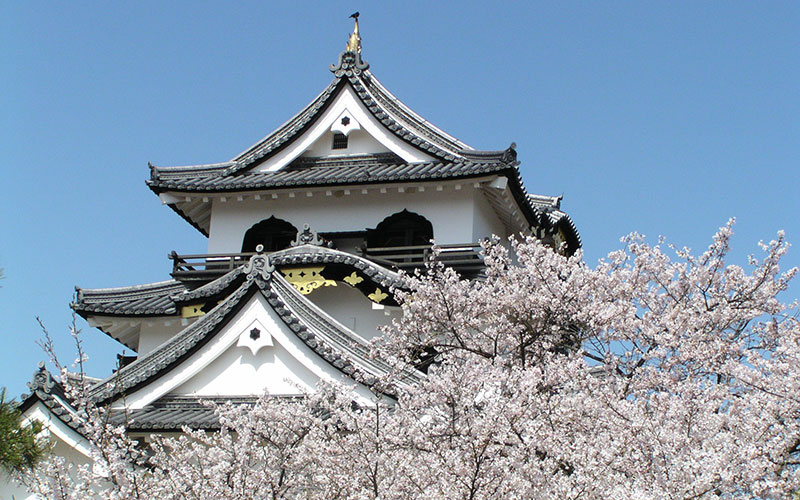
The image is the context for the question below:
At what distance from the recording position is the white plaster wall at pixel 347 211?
57.4ft

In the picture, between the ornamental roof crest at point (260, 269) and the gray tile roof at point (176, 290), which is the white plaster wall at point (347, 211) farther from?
the ornamental roof crest at point (260, 269)

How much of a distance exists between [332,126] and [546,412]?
10938mm

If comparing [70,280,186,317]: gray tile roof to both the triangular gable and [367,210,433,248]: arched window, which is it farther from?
[367,210,433,248]: arched window

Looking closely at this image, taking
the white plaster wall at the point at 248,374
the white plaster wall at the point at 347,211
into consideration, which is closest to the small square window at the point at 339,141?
the white plaster wall at the point at 347,211

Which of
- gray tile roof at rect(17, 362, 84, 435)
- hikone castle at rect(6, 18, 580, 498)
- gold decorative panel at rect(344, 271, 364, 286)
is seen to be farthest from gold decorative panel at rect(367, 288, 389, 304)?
gray tile roof at rect(17, 362, 84, 435)

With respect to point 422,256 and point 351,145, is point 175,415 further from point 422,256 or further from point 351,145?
point 351,145

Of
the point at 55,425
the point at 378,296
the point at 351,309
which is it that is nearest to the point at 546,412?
the point at 55,425

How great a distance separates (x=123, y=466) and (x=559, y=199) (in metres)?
17.0

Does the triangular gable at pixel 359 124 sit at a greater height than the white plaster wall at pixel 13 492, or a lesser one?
greater

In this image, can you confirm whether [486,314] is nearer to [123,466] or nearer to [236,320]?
[236,320]

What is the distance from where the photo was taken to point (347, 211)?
1827 cm

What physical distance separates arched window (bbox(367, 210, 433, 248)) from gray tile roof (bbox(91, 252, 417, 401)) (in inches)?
177

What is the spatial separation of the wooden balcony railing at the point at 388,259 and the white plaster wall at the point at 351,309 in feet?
2.69

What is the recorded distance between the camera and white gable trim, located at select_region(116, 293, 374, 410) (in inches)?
473
